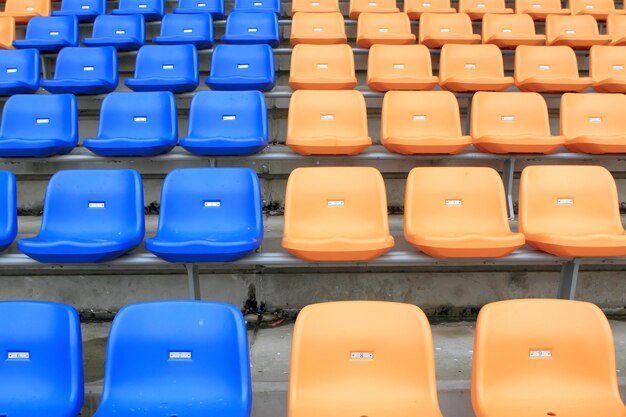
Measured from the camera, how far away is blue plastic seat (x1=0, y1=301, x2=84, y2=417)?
4.33ft

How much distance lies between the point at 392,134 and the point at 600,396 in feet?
4.32

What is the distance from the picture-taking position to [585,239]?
1.68 meters

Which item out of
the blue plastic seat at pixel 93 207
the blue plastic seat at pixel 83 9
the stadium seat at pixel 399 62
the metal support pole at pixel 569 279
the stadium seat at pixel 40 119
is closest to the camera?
the metal support pole at pixel 569 279

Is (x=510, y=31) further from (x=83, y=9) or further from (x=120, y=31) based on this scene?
(x=83, y=9)

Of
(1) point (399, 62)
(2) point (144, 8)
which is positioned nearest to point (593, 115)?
(1) point (399, 62)

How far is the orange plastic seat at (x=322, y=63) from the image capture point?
109 inches

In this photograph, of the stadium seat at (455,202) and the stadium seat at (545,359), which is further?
the stadium seat at (455,202)

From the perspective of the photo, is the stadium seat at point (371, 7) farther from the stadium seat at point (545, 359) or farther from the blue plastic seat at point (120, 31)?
the stadium seat at point (545, 359)

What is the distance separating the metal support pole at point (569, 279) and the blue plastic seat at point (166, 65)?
1.84 m

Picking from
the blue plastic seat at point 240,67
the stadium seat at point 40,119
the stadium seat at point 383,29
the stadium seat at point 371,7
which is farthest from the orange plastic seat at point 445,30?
the stadium seat at point 40,119

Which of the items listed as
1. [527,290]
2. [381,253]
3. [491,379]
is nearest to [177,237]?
[381,253]

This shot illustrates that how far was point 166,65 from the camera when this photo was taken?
2.92 meters

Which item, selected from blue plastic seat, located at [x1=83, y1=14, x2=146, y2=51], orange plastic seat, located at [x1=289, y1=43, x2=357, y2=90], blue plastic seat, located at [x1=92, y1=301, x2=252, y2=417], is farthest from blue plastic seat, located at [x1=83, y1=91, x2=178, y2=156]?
blue plastic seat, located at [x1=92, y1=301, x2=252, y2=417]

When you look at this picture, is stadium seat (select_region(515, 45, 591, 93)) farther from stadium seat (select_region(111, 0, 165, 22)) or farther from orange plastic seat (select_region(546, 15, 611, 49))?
stadium seat (select_region(111, 0, 165, 22))
